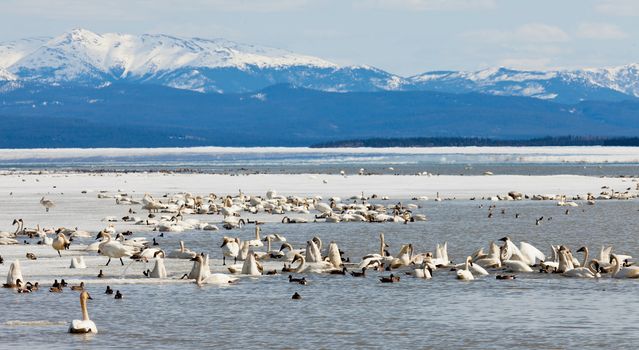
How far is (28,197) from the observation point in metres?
52.5

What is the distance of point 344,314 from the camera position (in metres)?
19.7

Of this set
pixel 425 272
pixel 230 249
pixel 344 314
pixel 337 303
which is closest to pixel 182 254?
pixel 230 249

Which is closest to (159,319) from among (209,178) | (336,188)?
(336,188)

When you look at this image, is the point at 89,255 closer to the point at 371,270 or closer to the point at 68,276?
the point at 68,276

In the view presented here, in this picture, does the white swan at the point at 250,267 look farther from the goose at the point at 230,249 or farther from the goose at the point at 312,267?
the goose at the point at 230,249

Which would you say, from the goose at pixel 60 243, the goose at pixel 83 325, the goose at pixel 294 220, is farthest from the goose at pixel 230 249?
the goose at pixel 294 220

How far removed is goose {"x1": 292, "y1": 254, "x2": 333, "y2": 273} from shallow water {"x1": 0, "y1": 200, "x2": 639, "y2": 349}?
20.9 inches

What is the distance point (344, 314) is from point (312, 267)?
5350mm

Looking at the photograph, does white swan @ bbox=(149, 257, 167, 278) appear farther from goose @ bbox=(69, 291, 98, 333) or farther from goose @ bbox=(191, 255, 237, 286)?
goose @ bbox=(69, 291, 98, 333)

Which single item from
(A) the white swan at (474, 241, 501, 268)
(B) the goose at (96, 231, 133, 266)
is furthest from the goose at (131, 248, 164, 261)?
(A) the white swan at (474, 241, 501, 268)

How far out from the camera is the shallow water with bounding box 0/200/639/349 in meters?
17.4

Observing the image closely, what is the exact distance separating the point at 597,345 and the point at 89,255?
13285mm

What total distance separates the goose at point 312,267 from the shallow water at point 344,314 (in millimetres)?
531

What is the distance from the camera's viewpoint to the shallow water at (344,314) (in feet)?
57.2
